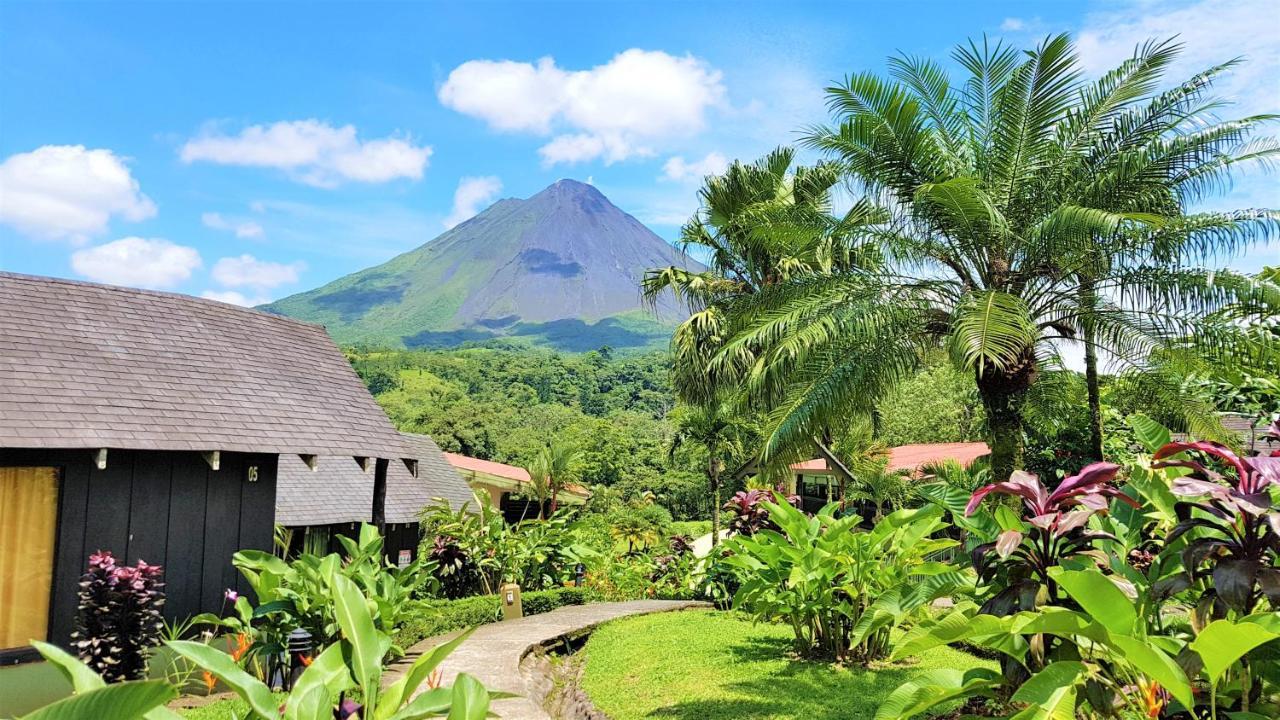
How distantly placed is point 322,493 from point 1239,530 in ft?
56.5

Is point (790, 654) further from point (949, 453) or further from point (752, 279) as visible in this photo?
point (949, 453)

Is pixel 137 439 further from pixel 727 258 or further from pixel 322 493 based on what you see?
pixel 727 258

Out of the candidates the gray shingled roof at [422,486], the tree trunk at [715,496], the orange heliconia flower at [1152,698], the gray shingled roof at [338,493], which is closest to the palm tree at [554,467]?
the gray shingled roof at [422,486]

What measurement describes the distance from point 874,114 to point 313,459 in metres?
8.20

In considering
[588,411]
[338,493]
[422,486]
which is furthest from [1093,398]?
[588,411]

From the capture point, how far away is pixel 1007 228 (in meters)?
8.76

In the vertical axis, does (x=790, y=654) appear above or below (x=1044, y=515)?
below

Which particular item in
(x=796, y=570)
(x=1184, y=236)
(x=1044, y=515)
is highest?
(x=1184, y=236)

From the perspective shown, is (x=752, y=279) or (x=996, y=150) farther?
(x=752, y=279)

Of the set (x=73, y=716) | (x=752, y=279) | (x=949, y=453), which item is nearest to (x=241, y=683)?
(x=73, y=716)

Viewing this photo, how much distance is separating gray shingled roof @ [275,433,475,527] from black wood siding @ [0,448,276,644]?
4094 millimetres

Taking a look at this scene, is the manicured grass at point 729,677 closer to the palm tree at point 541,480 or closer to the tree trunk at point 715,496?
the tree trunk at point 715,496

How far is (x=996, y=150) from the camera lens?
9523 mm

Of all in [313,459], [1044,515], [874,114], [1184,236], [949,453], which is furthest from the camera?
[949,453]
